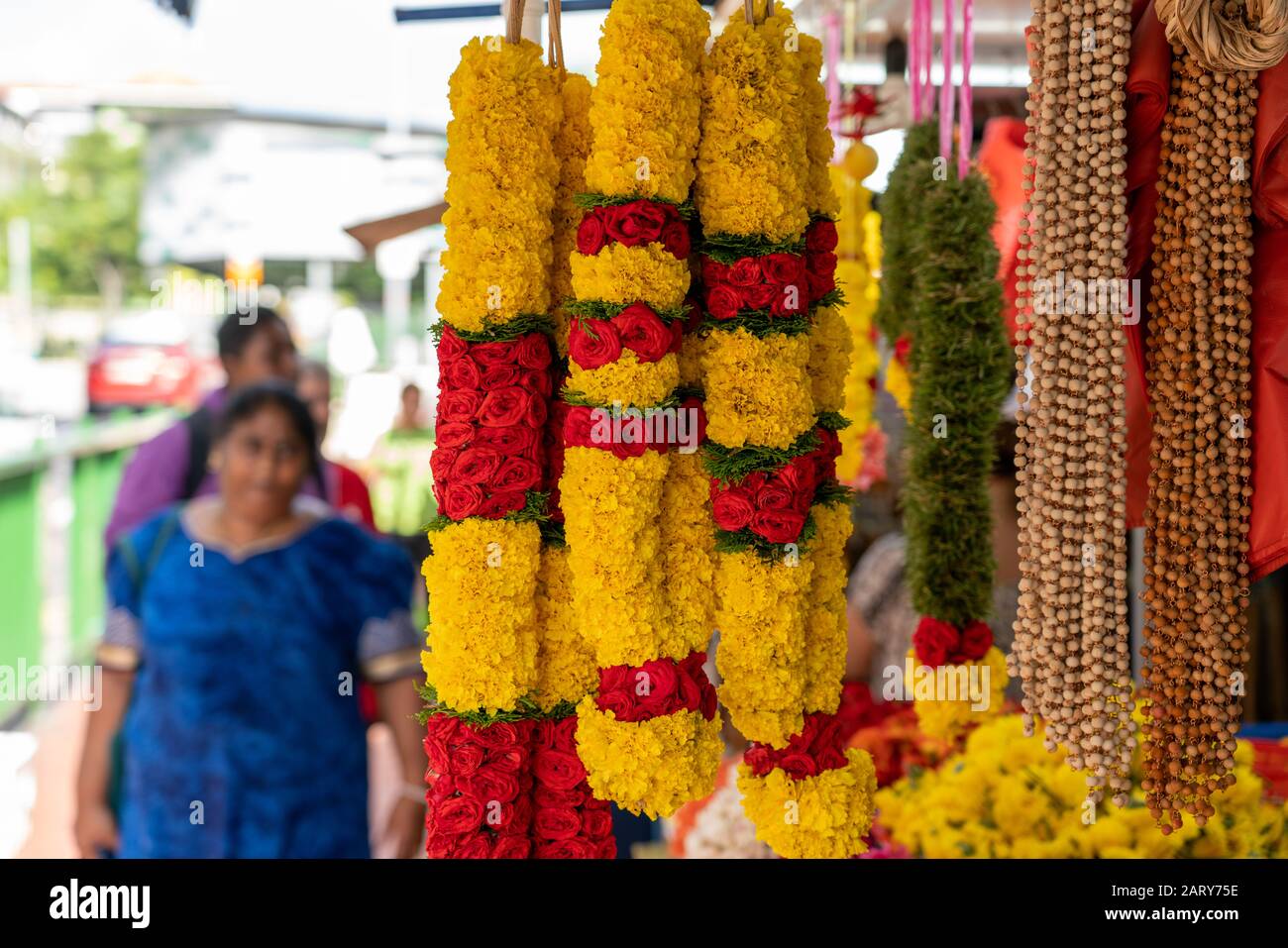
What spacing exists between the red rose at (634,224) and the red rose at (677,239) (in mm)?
22

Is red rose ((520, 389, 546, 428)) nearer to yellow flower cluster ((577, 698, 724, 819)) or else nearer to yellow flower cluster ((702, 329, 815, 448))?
yellow flower cluster ((702, 329, 815, 448))

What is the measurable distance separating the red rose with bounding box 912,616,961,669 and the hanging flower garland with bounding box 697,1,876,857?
2.08 ft

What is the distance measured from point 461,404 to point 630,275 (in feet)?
0.92

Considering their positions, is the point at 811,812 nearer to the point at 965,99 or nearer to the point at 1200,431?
the point at 1200,431

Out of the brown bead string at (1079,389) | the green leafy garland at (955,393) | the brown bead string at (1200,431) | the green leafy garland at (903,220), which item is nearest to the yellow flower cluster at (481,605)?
the brown bead string at (1079,389)

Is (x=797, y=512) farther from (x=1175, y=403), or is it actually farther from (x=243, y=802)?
(x=243, y=802)

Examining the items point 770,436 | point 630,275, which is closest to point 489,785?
point 770,436

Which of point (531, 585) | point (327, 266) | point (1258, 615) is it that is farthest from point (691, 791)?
point (327, 266)

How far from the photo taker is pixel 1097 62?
1.53 m

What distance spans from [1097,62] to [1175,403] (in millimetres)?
470

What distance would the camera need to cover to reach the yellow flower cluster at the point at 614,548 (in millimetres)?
1421

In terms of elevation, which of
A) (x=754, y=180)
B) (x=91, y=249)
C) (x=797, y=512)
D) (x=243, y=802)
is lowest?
(x=243, y=802)

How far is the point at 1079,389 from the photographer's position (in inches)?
61.0

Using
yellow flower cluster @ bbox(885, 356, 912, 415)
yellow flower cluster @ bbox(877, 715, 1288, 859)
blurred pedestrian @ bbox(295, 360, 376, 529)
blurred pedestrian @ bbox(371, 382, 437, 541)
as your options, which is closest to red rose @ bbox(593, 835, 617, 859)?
yellow flower cluster @ bbox(877, 715, 1288, 859)
